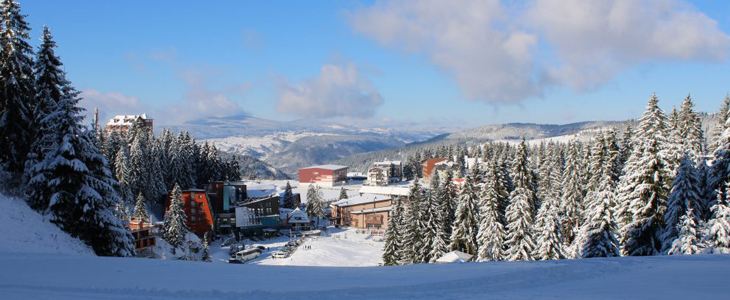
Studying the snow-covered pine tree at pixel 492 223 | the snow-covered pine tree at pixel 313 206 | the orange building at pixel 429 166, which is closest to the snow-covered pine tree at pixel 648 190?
→ the snow-covered pine tree at pixel 492 223

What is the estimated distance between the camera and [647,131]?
23547mm

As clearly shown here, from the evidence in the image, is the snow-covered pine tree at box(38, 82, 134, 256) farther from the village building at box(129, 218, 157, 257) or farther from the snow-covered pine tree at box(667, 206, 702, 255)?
the snow-covered pine tree at box(667, 206, 702, 255)

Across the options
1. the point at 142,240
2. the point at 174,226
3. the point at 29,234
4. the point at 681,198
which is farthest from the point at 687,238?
the point at 174,226

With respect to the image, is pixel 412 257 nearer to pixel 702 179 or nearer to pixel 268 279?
pixel 702 179

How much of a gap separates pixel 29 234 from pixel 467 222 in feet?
93.1

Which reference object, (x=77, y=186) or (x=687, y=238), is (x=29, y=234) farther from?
(x=687, y=238)

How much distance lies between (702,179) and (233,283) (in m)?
26.0

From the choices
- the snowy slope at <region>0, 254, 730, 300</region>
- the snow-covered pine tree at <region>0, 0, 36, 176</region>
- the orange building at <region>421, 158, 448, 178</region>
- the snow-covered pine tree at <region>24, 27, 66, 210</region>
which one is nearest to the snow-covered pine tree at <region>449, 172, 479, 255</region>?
the snowy slope at <region>0, 254, 730, 300</region>

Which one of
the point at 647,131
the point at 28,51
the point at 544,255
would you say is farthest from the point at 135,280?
the point at 647,131

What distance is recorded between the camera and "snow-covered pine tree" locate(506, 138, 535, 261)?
1093 inches

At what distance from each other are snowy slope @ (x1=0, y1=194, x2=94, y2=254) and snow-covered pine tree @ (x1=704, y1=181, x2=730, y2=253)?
29.7m

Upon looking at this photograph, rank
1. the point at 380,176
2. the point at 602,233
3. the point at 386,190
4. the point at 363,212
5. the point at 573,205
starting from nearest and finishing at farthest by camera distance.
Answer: the point at 602,233 < the point at 573,205 < the point at 363,212 < the point at 386,190 < the point at 380,176

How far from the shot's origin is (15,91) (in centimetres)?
2358

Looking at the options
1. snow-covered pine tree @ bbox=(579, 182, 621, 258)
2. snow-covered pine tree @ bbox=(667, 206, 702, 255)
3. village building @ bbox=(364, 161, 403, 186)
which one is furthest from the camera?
village building @ bbox=(364, 161, 403, 186)
